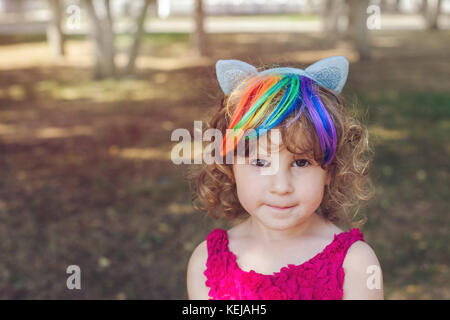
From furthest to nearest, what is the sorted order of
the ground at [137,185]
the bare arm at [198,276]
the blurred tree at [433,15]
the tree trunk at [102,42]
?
the blurred tree at [433,15]
the tree trunk at [102,42]
the ground at [137,185]
the bare arm at [198,276]

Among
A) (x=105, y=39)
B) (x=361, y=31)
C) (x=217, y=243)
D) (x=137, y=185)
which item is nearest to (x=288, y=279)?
(x=217, y=243)

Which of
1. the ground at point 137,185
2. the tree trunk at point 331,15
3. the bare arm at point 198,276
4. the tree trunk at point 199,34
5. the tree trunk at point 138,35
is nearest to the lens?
the bare arm at point 198,276

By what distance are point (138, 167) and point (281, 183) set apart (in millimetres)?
4404

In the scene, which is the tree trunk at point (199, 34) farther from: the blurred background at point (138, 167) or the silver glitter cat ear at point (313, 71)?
the silver glitter cat ear at point (313, 71)

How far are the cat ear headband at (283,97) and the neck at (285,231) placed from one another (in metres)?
0.28

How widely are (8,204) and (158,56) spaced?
10.6 metres

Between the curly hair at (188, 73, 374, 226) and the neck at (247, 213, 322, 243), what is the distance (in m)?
0.12

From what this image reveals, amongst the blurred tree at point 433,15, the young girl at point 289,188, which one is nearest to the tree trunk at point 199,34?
the blurred tree at point 433,15

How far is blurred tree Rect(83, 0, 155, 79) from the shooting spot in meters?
10.3

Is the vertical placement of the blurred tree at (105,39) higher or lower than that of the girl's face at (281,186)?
higher

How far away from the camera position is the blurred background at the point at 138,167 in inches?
151

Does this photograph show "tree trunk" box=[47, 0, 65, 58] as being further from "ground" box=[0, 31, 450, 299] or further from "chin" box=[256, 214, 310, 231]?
"chin" box=[256, 214, 310, 231]

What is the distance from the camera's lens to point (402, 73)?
11688mm

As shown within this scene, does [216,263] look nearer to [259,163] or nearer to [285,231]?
[285,231]
